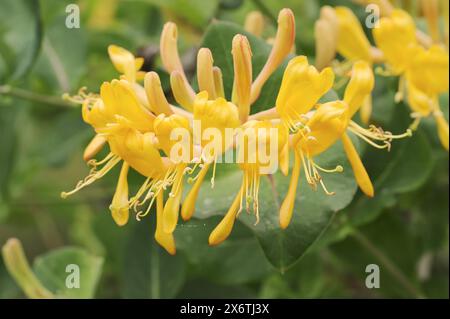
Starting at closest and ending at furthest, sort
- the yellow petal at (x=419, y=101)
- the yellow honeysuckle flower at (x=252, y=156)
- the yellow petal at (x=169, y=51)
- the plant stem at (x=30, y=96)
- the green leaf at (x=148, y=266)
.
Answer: the yellow honeysuckle flower at (x=252, y=156)
the yellow petal at (x=169, y=51)
the yellow petal at (x=419, y=101)
the green leaf at (x=148, y=266)
the plant stem at (x=30, y=96)

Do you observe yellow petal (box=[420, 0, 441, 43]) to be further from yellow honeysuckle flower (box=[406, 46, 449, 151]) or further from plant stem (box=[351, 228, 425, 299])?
plant stem (box=[351, 228, 425, 299])

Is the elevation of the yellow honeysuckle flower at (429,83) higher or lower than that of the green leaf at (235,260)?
higher

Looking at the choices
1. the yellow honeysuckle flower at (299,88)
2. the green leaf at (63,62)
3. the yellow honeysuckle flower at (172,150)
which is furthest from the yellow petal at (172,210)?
the green leaf at (63,62)

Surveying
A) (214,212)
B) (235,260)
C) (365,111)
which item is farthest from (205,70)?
(235,260)

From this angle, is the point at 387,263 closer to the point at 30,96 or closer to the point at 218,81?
the point at 218,81

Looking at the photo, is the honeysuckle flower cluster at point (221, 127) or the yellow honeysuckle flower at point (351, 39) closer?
the honeysuckle flower cluster at point (221, 127)

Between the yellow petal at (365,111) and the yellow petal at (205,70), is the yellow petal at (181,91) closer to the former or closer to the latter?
the yellow petal at (205,70)
